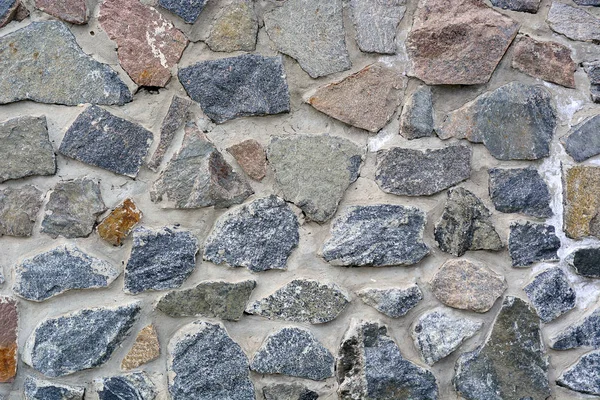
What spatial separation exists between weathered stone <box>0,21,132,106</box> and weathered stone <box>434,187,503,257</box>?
84cm

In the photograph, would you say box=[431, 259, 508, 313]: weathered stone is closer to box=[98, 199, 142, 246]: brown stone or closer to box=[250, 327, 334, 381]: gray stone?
box=[250, 327, 334, 381]: gray stone

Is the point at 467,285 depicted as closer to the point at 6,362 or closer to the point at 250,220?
the point at 250,220

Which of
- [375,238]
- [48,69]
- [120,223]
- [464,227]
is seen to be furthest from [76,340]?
[464,227]

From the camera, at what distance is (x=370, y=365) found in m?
1.44

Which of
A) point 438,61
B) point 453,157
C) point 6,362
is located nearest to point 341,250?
point 453,157

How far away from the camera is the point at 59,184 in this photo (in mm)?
1343

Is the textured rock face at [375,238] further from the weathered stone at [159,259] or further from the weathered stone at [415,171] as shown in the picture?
the weathered stone at [159,259]

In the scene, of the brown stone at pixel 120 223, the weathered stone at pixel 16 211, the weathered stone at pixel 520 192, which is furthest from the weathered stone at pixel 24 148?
the weathered stone at pixel 520 192

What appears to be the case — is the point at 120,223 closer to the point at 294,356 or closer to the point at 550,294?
the point at 294,356

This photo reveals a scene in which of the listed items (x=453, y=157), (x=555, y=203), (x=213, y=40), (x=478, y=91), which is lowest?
(x=555, y=203)

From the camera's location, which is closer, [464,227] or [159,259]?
[159,259]

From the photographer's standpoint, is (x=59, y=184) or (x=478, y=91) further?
(x=478, y=91)

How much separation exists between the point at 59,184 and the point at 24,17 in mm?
371

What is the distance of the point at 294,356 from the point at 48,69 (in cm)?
84
